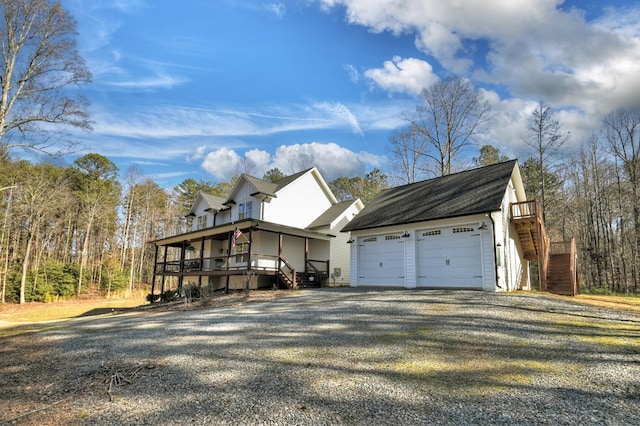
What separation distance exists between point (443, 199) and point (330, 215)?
9.38 metres

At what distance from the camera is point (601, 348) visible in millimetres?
5941

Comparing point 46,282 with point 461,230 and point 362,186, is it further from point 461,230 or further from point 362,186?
point 362,186

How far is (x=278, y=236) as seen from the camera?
73.9ft

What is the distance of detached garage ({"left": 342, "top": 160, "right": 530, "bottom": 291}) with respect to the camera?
1439 cm

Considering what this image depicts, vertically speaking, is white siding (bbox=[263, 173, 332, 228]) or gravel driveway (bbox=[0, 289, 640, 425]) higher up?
white siding (bbox=[263, 173, 332, 228])

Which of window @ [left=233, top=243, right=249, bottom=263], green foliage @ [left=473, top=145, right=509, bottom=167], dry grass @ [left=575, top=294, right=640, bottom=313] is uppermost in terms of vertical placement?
green foliage @ [left=473, top=145, right=509, bottom=167]

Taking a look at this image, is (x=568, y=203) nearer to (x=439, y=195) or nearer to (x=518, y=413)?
(x=439, y=195)

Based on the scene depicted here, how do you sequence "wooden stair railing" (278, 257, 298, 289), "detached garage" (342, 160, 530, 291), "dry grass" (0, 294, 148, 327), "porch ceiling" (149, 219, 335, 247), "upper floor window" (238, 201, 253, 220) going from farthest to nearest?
1. "upper floor window" (238, 201, 253, 220)
2. "dry grass" (0, 294, 148, 327)
3. "wooden stair railing" (278, 257, 298, 289)
4. "porch ceiling" (149, 219, 335, 247)
5. "detached garage" (342, 160, 530, 291)

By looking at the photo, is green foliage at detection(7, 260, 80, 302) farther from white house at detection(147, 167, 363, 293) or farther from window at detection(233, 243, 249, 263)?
window at detection(233, 243, 249, 263)

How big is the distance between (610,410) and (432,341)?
2.95 m

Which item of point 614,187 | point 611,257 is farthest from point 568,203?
point 611,257

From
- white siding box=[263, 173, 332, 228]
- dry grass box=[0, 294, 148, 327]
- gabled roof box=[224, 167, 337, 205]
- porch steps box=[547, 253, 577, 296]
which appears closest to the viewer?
porch steps box=[547, 253, 577, 296]

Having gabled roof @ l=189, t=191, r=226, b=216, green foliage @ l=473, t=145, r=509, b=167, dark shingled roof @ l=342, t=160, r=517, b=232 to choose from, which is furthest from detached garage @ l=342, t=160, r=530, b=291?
green foliage @ l=473, t=145, r=509, b=167

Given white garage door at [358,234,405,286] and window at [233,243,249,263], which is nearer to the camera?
white garage door at [358,234,405,286]
